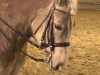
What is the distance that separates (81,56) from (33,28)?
8.81 feet

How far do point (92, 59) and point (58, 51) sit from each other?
269 centimetres

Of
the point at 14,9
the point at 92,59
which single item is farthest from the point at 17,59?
the point at 92,59

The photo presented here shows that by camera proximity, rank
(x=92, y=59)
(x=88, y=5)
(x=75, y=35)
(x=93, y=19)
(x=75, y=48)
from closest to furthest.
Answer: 1. (x=92, y=59)
2. (x=75, y=48)
3. (x=75, y=35)
4. (x=93, y=19)
5. (x=88, y=5)

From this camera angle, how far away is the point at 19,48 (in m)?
2.64

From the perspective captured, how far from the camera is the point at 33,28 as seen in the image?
98.0 inches

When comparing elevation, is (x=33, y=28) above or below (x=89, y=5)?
above

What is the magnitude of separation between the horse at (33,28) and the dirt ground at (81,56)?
169 cm

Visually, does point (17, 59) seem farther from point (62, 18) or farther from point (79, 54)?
point (79, 54)

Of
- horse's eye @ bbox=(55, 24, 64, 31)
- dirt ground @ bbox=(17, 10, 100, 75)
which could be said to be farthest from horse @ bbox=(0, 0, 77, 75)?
dirt ground @ bbox=(17, 10, 100, 75)

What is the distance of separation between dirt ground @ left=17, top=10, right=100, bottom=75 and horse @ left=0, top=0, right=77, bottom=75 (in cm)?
169

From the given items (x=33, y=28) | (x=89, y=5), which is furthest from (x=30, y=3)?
(x=89, y=5)

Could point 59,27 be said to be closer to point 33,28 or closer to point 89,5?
point 33,28

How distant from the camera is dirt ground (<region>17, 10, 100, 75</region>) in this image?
175 inches

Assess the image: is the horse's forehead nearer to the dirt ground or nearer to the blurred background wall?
the dirt ground
